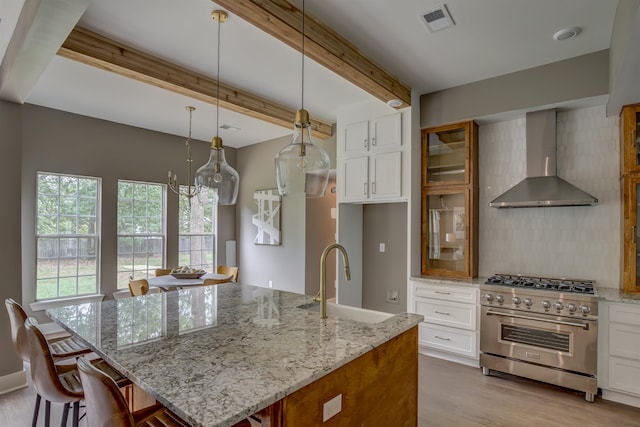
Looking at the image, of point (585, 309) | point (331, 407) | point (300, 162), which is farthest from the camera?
point (585, 309)

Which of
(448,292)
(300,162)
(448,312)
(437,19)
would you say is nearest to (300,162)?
(300,162)

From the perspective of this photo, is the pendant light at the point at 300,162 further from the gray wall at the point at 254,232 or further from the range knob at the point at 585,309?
the gray wall at the point at 254,232

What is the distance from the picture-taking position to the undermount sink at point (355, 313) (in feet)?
7.08

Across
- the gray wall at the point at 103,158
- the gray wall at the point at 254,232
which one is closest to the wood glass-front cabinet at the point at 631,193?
the gray wall at the point at 254,232

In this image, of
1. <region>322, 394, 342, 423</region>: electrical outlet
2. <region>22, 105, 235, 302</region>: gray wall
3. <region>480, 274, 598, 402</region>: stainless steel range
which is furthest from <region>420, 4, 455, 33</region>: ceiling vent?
<region>22, 105, 235, 302</region>: gray wall

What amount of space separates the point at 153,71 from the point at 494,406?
4.10m

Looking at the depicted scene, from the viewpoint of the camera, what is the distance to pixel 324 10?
Result: 2447 millimetres

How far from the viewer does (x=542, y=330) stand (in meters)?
3.10

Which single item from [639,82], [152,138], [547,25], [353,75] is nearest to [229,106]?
[353,75]

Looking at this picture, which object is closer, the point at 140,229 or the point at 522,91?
the point at 522,91

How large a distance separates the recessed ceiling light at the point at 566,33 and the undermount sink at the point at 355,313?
2573 millimetres

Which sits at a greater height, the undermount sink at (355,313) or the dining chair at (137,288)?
the undermount sink at (355,313)

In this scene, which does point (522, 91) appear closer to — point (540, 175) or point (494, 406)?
point (540, 175)

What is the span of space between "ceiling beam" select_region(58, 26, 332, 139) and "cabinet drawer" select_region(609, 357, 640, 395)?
4.17m
